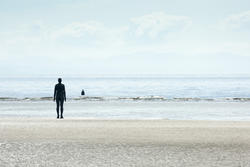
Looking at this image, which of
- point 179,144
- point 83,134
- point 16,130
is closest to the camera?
point 179,144

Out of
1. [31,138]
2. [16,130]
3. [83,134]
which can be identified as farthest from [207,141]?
[16,130]

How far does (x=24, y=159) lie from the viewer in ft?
35.0

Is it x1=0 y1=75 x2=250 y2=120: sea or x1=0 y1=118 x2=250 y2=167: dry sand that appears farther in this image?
x1=0 y1=75 x2=250 y2=120: sea

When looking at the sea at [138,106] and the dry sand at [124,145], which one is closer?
the dry sand at [124,145]

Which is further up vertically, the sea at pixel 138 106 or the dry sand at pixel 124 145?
the sea at pixel 138 106

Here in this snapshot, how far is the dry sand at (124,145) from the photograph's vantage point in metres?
10.4

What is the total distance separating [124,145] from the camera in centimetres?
1302

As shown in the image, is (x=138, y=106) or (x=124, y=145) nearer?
(x=124, y=145)

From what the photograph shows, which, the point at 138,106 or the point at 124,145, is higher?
the point at 138,106

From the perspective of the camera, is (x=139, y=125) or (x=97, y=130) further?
(x=139, y=125)

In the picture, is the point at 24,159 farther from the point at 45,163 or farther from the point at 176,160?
the point at 176,160

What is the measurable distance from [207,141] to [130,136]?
106 inches

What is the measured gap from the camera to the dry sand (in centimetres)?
1043

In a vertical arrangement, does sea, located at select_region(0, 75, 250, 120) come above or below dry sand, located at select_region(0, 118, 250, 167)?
above
